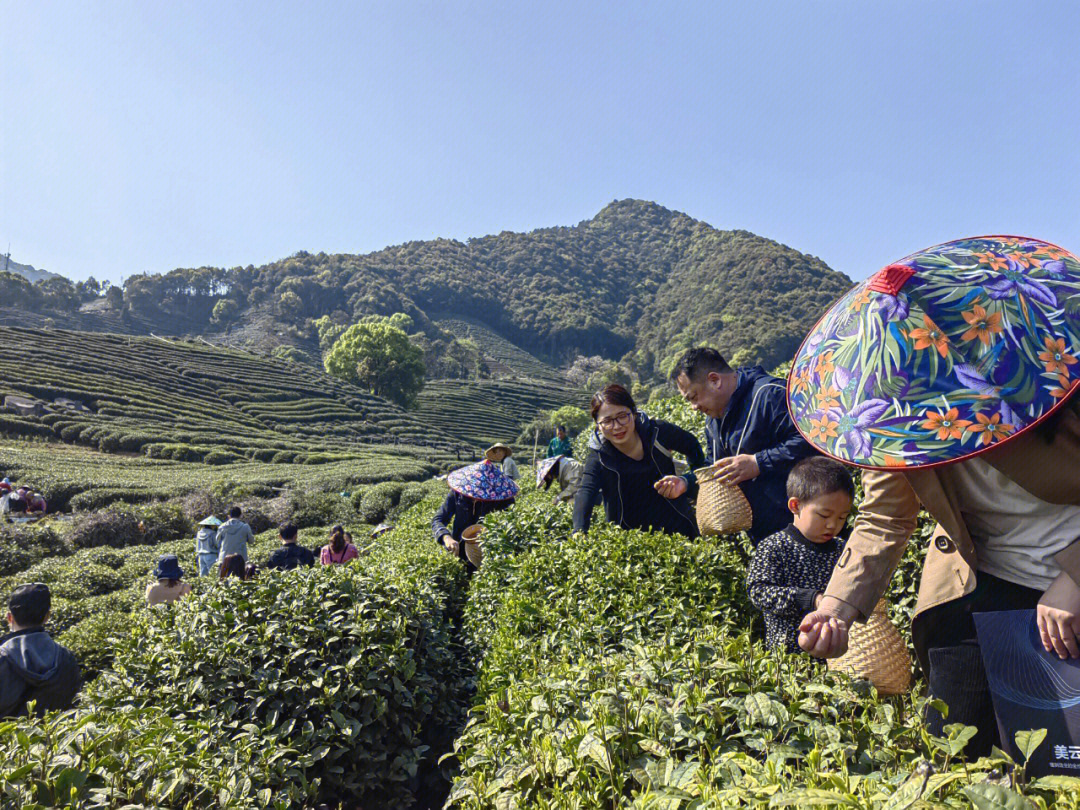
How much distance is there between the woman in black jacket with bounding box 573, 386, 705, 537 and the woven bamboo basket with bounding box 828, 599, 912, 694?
5.54ft

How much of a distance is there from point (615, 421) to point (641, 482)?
47 centimetres

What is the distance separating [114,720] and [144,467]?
27650 millimetres

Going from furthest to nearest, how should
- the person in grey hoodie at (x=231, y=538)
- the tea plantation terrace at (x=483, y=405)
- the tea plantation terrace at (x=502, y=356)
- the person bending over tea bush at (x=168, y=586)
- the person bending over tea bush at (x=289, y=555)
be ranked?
the tea plantation terrace at (x=502, y=356), the tea plantation terrace at (x=483, y=405), the person in grey hoodie at (x=231, y=538), the person bending over tea bush at (x=289, y=555), the person bending over tea bush at (x=168, y=586)

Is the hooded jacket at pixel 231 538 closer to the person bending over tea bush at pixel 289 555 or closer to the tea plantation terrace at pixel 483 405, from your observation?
the person bending over tea bush at pixel 289 555

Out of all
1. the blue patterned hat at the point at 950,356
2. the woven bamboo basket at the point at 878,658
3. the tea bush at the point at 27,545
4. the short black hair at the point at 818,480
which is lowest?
the tea bush at the point at 27,545

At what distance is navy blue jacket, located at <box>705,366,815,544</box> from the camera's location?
9.39 feet

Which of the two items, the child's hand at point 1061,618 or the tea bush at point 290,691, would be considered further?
the tea bush at point 290,691

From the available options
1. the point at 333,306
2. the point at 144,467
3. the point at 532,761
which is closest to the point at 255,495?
the point at 144,467

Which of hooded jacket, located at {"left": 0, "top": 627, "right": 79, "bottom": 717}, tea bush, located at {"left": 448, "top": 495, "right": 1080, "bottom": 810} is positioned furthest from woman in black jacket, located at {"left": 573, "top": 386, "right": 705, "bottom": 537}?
hooded jacket, located at {"left": 0, "top": 627, "right": 79, "bottom": 717}

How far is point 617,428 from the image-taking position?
352 centimetres

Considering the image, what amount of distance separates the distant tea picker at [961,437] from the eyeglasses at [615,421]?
1.87 m

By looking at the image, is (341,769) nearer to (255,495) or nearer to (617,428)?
(617,428)

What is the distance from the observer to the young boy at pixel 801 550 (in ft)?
7.42

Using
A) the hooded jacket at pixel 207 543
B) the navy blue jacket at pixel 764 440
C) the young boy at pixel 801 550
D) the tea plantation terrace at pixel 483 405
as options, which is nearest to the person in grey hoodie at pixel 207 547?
the hooded jacket at pixel 207 543
